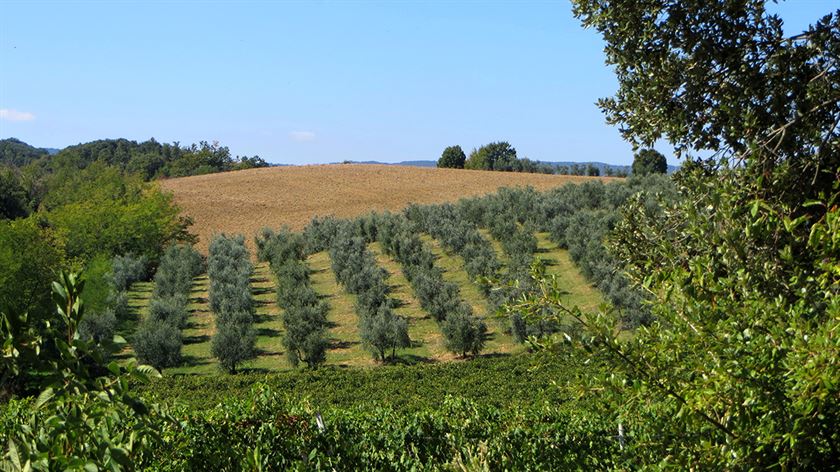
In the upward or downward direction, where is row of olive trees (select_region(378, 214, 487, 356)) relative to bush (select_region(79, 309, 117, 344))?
upward

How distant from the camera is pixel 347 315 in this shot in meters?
29.5

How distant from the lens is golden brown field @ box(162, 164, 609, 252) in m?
57.7

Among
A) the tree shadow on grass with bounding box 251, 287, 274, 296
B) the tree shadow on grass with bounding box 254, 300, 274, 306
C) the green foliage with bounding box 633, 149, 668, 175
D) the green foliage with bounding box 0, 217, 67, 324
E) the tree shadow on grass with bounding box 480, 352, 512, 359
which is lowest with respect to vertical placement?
the tree shadow on grass with bounding box 480, 352, 512, 359

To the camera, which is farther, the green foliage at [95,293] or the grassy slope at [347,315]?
the green foliage at [95,293]

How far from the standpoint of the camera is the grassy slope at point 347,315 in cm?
2531

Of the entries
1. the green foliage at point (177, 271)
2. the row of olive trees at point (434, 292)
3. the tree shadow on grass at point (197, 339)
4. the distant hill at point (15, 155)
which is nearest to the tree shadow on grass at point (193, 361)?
the tree shadow on grass at point (197, 339)

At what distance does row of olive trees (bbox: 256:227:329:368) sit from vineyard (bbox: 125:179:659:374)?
0.06 meters

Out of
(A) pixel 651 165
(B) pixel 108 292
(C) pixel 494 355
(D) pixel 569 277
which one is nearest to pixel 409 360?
(C) pixel 494 355

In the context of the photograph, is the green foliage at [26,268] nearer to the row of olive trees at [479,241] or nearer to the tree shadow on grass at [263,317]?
the tree shadow on grass at [263,317]

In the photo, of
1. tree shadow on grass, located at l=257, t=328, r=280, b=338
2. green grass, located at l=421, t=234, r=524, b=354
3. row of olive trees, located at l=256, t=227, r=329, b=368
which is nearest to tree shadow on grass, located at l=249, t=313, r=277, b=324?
row of olive trees, located at l=256, t=227, r=329, b=368

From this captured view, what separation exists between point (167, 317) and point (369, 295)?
739cm

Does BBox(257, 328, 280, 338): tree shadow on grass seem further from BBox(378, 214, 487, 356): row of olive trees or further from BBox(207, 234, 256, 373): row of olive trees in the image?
BBox(378, 214, 487, 356): row of olive trees

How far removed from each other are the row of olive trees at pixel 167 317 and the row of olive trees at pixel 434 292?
877 cm

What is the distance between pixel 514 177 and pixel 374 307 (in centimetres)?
4241
